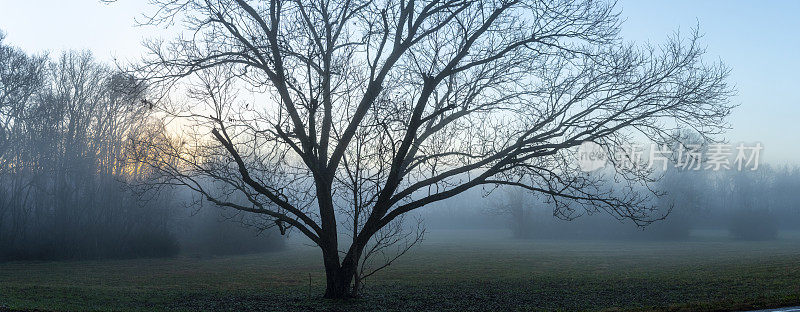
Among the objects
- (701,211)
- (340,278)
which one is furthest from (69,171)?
(701,211)

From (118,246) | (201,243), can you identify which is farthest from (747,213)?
(118,246)

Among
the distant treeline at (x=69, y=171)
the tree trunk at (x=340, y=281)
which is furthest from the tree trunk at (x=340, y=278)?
the distant treeline at (x=69, y=171)

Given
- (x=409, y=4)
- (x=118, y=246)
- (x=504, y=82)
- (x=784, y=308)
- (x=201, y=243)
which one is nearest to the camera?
(x=784, y=308)

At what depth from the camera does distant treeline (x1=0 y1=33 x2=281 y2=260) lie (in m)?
42.8

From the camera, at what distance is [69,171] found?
152ft

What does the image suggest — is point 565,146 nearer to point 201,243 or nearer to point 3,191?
point 3,191

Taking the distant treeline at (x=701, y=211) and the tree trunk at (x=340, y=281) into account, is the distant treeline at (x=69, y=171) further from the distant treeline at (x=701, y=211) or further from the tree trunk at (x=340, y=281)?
the distant treeline at (x=701, y=211)

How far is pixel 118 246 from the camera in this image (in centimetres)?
5016

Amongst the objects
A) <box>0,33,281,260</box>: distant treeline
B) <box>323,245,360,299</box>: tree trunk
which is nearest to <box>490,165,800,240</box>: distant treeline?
<box>0,33,281,260</box>: distant treeline

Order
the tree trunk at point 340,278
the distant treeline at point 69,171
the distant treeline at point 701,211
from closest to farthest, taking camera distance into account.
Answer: the tree trunk at point 340,278
the distant treeline at point 69,171
the distant treeline at point 701,211

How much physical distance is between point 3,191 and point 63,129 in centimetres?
615

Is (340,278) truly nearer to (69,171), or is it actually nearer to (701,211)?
(69,171)

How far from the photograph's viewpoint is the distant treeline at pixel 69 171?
141 feet

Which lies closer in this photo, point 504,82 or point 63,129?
point 504,82
